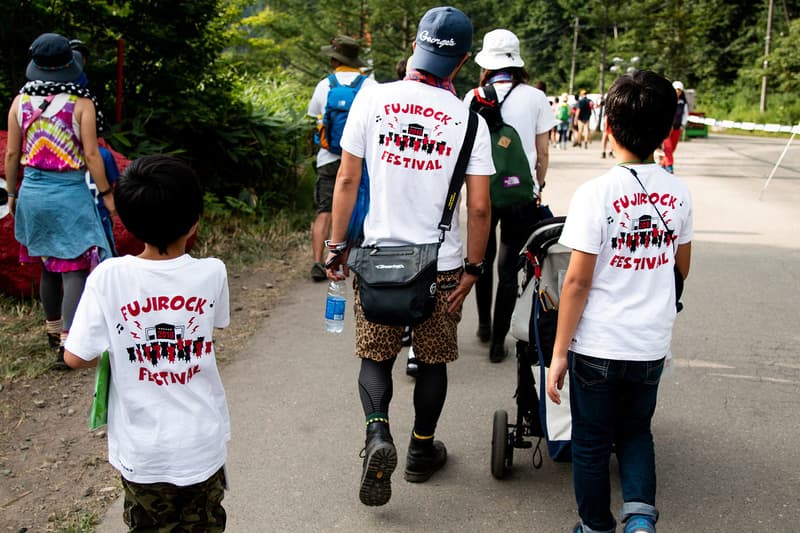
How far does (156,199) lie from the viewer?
2.40 meters

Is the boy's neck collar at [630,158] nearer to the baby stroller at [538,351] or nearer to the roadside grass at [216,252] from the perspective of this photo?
the baby stroller at [538,351]

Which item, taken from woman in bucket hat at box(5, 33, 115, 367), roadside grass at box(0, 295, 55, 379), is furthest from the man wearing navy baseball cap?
roadside grass at box(0, 295, 55, 379)

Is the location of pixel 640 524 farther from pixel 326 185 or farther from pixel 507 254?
pixel 326 185

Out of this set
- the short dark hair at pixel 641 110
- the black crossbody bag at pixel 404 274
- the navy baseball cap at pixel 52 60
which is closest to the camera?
the short dark hair at pixel 641 110

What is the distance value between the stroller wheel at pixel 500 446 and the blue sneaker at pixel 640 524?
0.93m

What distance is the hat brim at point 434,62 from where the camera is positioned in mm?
3381

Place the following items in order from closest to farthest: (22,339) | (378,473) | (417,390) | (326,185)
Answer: (378,473) < (417,390) < (22,339) < (326,185)

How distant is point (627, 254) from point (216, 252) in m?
5.80

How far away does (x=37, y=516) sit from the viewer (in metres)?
3.49

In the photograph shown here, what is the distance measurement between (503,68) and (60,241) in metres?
2.96

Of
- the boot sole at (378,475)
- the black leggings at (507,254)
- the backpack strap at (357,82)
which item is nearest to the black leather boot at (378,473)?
the boot sole at (378,475)

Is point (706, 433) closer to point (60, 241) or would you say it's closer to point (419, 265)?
point (419, 265)

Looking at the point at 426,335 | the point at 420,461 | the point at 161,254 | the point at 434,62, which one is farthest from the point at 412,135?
the point at 420,461

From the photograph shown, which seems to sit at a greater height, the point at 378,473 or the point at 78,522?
the point at 378,473
